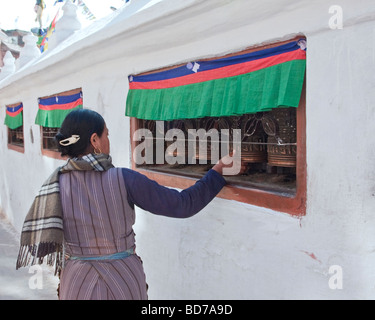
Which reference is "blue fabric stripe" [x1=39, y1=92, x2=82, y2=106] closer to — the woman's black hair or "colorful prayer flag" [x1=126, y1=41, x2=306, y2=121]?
"colorful prayer flag" [x1=126, y1=41, x2=306, y2=121]

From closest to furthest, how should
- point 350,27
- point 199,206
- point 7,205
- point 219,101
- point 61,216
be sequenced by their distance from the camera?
point 350,27 < point 61,216 < point 199,206 < point 219,101 < point 7,205

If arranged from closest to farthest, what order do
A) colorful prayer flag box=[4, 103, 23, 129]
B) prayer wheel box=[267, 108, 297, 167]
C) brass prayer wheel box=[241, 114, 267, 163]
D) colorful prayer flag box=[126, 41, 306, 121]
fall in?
1. colorful prayer flag box=[126, 41, 306, 121]
2. prayer wheel box=[267, 108, 297, 167]
3. brass prayer wheel box=[241, 114, 267, 163]
4. colorful prayer flag box=[4, 103, 23, 129]

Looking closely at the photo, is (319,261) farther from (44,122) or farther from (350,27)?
(44,122)

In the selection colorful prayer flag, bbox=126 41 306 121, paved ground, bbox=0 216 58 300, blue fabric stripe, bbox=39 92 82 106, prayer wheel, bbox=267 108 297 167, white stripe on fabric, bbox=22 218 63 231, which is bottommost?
paved ground, bbox=0 216 58 300

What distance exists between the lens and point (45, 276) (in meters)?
5.48

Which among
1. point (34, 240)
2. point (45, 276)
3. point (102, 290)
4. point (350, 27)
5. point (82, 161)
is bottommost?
→ point (45, 276)

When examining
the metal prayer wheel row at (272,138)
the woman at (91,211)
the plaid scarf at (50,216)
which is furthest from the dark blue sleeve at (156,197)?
the metal prayer wheel row at (272,138)

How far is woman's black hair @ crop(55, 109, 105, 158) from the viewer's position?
200 cm

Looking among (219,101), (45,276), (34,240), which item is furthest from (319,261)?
(45,276)

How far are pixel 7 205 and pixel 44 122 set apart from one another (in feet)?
13.4

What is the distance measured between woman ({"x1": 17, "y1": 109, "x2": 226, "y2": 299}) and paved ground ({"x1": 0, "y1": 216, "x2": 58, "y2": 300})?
2995mm

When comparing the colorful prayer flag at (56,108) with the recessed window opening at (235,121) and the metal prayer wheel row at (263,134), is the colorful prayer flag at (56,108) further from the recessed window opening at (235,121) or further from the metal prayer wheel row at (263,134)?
the metal prayer wheel row at (263,134)

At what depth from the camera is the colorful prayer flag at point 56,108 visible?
4945mm

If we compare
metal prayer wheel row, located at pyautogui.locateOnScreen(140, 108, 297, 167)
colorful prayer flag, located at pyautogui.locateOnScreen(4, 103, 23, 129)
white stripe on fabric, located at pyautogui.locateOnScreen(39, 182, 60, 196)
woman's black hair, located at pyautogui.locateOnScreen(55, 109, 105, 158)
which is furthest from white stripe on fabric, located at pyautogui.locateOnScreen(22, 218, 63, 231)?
colorful prayer flag, located at pyautogui.locateOnScreen(4, 103, 23, 129)
